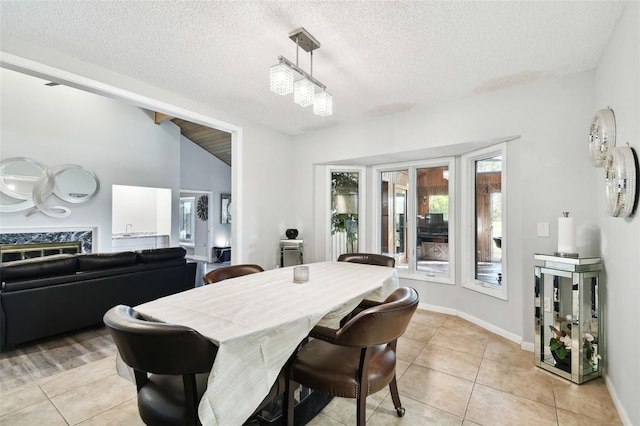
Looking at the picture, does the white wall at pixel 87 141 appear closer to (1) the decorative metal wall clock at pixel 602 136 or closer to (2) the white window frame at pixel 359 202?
(2) the white window frame at pixel 359 202

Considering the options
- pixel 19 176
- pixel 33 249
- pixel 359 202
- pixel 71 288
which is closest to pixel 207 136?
pixel 19 176

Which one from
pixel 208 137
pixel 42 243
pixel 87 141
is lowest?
pixel 42 243

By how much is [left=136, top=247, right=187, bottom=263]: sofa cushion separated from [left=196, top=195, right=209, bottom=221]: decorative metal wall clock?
5.58 meters

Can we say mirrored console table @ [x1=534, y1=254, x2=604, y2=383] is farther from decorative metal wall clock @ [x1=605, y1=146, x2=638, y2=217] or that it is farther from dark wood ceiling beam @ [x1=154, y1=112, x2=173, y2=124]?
dark wood ceiling beam @ [x1=154, y1=112, x2=173, y2=124]

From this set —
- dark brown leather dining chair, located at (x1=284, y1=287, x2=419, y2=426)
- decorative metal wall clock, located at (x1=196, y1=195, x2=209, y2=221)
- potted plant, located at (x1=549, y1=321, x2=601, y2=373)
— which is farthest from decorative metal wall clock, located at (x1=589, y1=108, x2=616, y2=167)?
decorative metal wall clock, located at (x1=196, y1=195, x2=209, y2=221)

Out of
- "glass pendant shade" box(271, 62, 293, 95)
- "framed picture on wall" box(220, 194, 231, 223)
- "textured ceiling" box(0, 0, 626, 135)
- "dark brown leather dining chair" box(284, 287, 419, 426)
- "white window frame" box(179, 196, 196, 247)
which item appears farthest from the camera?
"white window frame" box(179, 196, 196, 247)

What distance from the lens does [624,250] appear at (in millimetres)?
1896

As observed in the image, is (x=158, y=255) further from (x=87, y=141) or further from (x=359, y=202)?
(x=87, y=141)

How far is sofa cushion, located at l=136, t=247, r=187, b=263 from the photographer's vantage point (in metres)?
3.66

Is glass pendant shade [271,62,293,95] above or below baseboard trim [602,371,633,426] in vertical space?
above

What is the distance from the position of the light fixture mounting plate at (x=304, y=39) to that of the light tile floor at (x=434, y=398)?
261cm

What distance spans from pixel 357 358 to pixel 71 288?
10.2ft

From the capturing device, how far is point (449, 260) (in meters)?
3.98

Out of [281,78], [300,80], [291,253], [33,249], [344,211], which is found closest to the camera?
[281,78]
